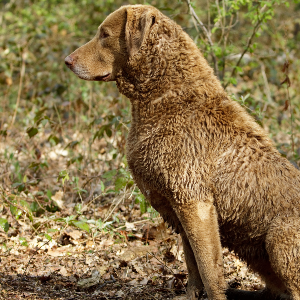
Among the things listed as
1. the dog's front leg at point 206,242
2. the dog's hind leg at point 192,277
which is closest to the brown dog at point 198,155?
the dog's front leg at point 206,242

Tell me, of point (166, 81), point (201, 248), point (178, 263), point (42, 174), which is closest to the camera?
point (201, 248)

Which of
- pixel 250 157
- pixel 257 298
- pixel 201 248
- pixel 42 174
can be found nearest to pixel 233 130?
pixel 250 157

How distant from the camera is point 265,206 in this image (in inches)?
130

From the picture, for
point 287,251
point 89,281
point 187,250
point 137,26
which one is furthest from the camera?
point 89,281

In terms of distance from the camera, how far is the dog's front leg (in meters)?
3.27

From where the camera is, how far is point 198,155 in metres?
3.39

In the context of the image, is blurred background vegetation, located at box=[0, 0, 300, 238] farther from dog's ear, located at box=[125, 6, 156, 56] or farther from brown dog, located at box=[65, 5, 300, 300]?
dog's ear, located at box=[125, 6, 156, 56]

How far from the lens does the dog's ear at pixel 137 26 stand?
341cm

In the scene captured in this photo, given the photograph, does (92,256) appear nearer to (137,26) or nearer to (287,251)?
(287,251)

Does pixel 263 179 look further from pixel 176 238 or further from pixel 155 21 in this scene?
pixel 176 238

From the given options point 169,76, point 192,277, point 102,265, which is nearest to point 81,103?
point 102,265

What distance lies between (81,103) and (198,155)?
455cm

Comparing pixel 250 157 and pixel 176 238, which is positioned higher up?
Answer: pixel 250 157

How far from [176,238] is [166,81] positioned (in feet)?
7.08
